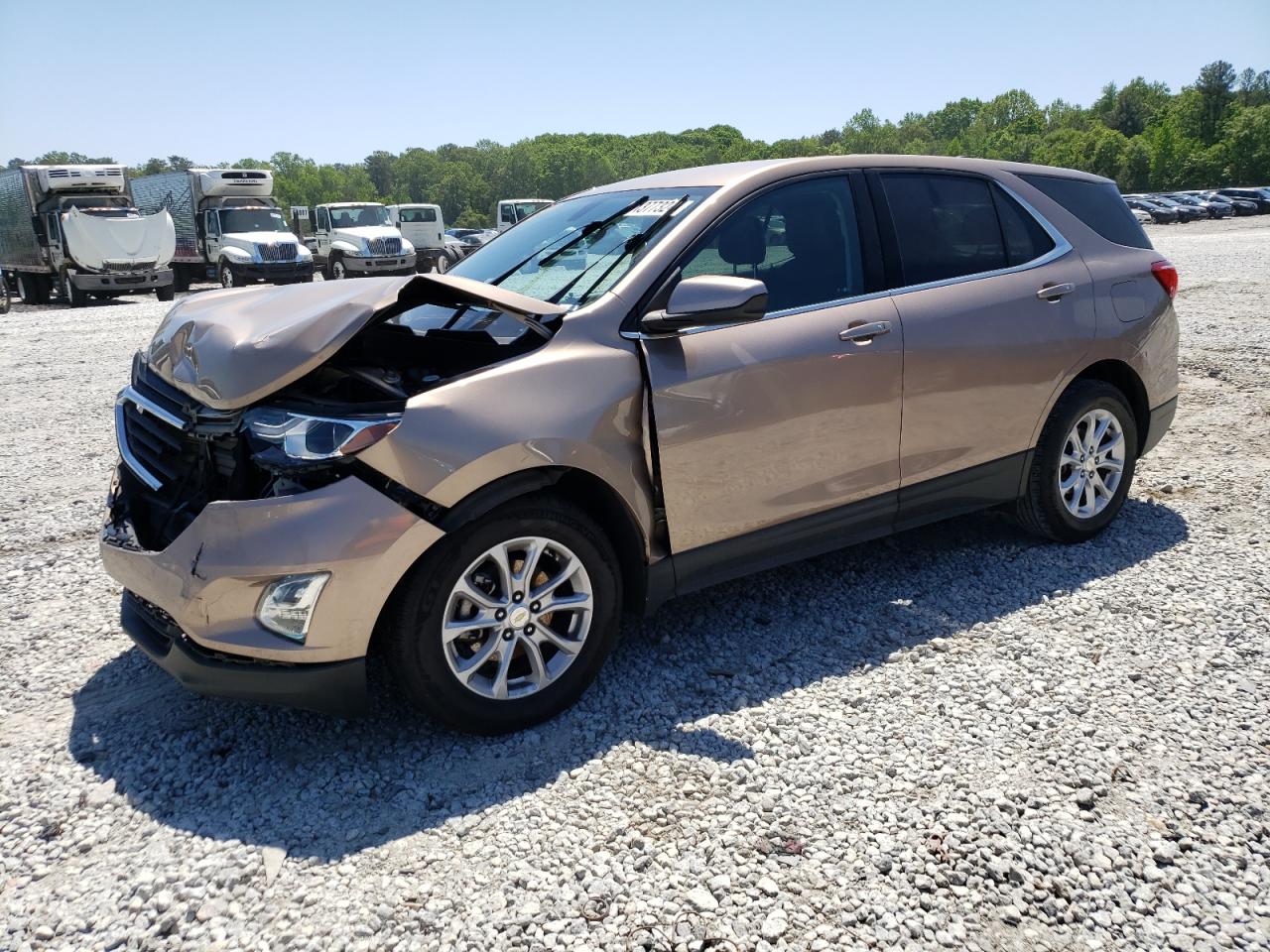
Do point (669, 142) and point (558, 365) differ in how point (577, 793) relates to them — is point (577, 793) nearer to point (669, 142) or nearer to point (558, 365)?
point (558, 365)

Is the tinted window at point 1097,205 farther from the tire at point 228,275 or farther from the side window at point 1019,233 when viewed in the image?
the tire at point 228,275

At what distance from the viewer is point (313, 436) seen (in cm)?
283

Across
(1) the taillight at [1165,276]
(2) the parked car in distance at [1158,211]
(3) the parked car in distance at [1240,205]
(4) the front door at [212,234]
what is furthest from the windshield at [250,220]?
(3) the parked car in distance at [1240,205]

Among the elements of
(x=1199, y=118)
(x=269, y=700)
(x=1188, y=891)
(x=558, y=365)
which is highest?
(x=1199, y=118)

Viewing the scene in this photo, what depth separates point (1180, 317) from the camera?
1176cm

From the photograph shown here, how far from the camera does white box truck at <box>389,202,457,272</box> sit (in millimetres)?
30047

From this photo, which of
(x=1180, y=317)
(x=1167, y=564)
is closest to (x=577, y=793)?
(x=1167, y=564)

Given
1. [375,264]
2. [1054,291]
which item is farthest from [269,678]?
[375,264]

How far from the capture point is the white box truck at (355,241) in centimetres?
2598

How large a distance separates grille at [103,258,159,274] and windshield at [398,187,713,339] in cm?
2124

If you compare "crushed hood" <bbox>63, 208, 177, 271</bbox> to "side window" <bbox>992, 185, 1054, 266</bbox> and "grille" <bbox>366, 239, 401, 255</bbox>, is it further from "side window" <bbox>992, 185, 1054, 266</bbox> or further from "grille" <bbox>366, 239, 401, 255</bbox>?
"side window" <bbox>992, 185, 1054, 266</bbox>

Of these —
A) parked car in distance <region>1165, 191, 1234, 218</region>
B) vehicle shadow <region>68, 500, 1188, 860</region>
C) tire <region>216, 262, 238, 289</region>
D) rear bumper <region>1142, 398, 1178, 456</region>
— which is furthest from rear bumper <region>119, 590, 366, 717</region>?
parked car in distance <region>1165, 191, 1234, 218</region>

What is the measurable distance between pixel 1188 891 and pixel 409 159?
186 m

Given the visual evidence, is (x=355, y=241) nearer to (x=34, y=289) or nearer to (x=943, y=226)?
(x=34, y=289)
